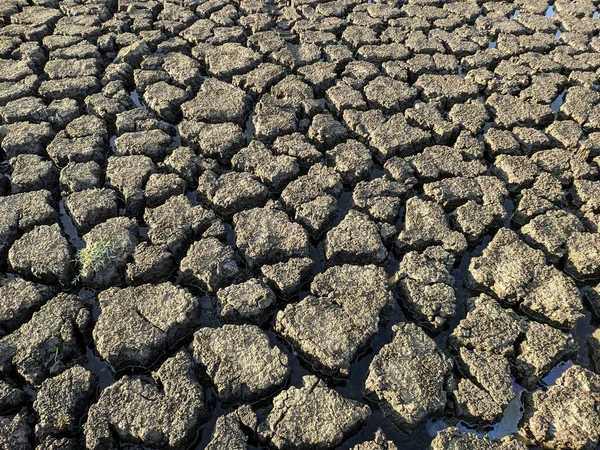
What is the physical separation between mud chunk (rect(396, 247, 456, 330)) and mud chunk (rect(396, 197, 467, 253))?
0.10 meters

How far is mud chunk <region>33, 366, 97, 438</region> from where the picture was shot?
8.28 feet

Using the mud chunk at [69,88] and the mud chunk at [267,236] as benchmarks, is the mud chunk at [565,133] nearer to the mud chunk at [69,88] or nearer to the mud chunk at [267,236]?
the mud chunk at [267,236]

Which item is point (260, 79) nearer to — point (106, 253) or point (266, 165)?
point (266, 165)

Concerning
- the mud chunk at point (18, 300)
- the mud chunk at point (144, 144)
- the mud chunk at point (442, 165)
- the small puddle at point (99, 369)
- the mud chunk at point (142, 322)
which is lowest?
the small puddle at point (99, 369)

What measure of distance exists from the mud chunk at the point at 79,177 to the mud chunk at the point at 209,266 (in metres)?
1.17

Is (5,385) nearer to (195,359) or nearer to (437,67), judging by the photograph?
(195,359)

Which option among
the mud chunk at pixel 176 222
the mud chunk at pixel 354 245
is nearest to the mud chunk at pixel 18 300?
the mud chunk at pixel 176 222

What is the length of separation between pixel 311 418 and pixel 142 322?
4.02 feet

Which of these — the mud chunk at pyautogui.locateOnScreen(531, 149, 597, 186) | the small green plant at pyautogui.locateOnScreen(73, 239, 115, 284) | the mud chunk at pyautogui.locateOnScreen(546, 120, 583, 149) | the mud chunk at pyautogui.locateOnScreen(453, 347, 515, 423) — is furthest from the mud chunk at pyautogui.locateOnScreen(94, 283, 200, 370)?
the mud chunk at pyautogui.locateOnScreen(546, 120, 583, 149)

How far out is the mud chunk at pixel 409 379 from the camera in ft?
8.54

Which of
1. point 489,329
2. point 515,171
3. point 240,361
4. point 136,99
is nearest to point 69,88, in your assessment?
point 136,99

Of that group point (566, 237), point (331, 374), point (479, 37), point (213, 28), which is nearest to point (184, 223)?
point (331, 374)

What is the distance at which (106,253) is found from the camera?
128 inches

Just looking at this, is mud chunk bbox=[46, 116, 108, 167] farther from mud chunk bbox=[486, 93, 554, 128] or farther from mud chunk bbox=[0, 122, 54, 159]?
mud chunk bbox=[486, 93, 554, 128]
